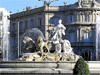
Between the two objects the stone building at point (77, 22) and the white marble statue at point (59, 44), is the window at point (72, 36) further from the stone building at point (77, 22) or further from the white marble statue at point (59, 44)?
the white marble statue at point (59, 44)

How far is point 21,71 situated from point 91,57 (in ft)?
134

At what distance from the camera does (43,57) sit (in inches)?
1210

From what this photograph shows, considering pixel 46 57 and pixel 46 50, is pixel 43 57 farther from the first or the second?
pixel 46 50

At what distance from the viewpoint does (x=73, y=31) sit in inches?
2630

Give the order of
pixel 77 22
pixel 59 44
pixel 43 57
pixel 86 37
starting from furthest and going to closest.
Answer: pixel 86 37 < pixel 77 22 < pixel 59 44 < pixel 43 57

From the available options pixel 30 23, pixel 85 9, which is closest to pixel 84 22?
pixel 85 9

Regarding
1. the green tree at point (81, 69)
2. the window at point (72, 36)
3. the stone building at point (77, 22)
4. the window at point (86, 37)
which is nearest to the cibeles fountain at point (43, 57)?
the green tree at point (81, 69)

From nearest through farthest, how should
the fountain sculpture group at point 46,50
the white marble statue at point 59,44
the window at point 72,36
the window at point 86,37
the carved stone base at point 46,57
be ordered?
the carved stone base at point 46,57, the fountain sculpture group at point 46,50, the white marble statue at point 59,44, the window at point 86,37, the window at point 72,36

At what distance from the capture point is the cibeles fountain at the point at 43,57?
25.1 metres

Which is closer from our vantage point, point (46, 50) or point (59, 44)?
point (46, 50)

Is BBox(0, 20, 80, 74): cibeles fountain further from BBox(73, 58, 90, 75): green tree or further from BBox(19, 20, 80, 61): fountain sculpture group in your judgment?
BBox(73, 58, 90, 75): green tree

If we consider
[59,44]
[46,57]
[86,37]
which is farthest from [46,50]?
[86,37]

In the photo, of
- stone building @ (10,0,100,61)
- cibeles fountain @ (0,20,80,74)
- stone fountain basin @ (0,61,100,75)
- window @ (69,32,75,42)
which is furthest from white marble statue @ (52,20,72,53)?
window @ (69,32,75,42)

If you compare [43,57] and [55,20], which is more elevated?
[55,20]
